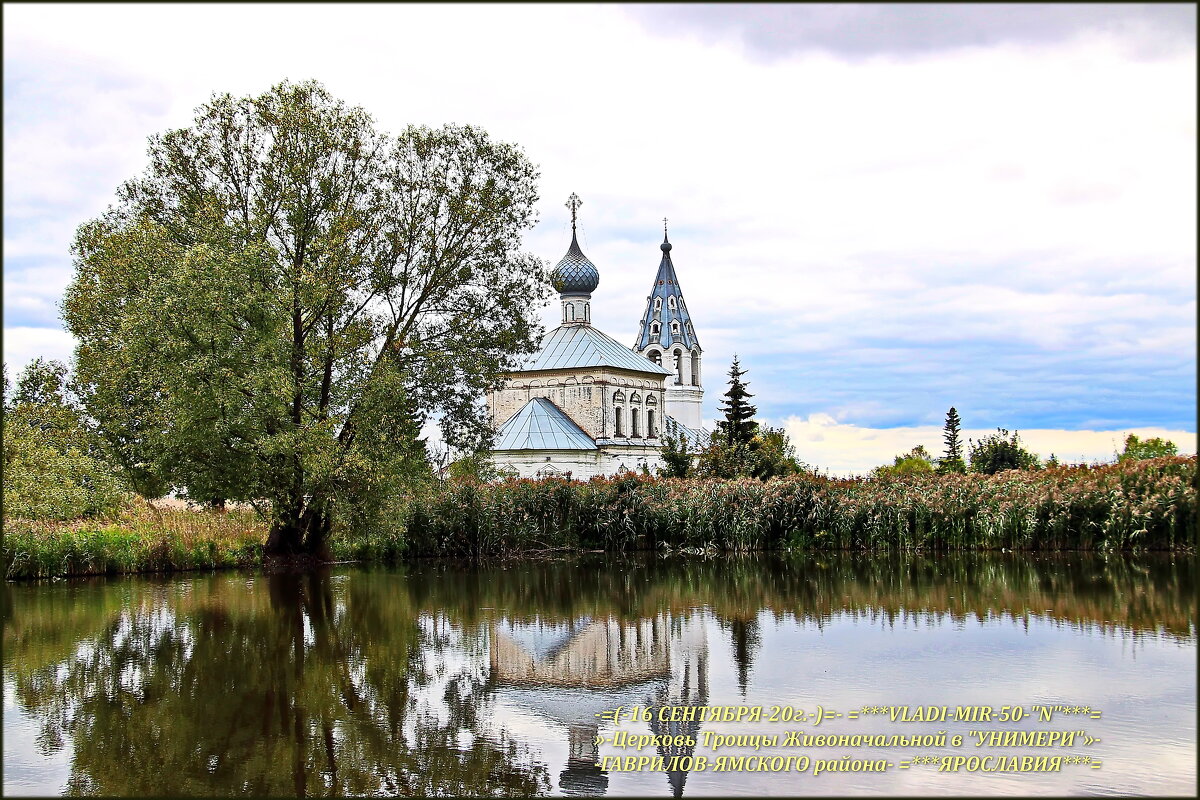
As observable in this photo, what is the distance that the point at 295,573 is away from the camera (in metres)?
21.6

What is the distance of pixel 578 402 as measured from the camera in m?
53.2

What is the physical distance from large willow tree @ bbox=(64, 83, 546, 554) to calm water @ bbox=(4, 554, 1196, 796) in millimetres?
3630

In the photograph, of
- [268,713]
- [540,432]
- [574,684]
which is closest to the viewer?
[268,713]

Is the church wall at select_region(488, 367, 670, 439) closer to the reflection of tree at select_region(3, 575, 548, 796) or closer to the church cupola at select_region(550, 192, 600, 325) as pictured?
the church cupola at select_region(550, 192, 600, 325)

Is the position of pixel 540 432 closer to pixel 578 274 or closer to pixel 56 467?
pixel 578 274

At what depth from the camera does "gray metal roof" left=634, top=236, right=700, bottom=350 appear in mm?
75375

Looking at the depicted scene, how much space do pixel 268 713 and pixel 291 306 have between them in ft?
41.7

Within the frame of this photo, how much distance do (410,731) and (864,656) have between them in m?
5.10

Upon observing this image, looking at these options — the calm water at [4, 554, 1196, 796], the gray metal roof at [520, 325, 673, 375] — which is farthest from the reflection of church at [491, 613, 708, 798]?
the gray metal roof at [520, 325, 673, 375]

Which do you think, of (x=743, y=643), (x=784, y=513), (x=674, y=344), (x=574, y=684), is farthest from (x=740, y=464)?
(x=674, y=344)

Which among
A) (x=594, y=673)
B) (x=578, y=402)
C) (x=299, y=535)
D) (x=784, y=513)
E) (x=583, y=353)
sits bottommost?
(x=594, y=673)

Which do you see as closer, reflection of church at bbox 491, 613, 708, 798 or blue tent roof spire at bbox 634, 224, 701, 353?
reflection of church at bbox 491, 613, 708, 798

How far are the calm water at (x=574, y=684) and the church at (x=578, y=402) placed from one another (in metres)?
31.5

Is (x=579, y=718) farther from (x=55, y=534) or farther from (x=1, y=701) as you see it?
(x=55, y=534)
